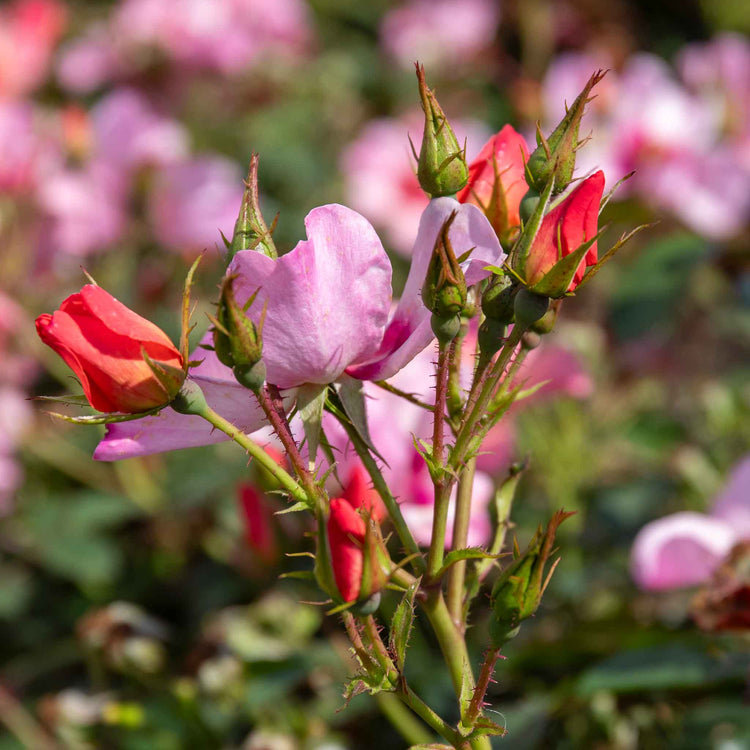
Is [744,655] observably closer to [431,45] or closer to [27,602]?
[27,602]

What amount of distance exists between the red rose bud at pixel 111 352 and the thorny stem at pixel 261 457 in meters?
0.02

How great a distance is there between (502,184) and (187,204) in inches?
33.2

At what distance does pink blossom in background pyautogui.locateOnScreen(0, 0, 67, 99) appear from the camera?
1.63 metres

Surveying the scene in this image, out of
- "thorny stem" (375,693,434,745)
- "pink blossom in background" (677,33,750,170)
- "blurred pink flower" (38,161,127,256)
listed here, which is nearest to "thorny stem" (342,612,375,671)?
"thorny stem" (375,693,434,745)

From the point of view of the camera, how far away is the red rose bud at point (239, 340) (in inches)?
12.7

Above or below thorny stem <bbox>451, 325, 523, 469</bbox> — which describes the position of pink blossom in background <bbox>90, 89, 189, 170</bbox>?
above

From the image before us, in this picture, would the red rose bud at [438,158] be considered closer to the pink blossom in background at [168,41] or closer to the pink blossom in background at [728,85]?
the pink blossom in background at [728,85]

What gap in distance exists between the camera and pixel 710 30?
2404mm

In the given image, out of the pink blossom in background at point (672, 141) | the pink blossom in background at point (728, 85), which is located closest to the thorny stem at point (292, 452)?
the pink blossom in background at point (672, 141)

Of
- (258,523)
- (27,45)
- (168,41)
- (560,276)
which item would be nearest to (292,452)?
(560,276)

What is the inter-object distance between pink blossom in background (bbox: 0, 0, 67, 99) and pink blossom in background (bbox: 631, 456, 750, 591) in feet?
4.23

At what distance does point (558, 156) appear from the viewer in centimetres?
38

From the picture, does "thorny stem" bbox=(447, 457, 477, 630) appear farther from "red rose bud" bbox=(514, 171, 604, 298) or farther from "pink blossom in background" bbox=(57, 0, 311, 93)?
"pink blossom in background" bbox=(57, 0, 311, 93)

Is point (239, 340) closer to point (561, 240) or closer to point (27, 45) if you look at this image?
point (561, 240)
